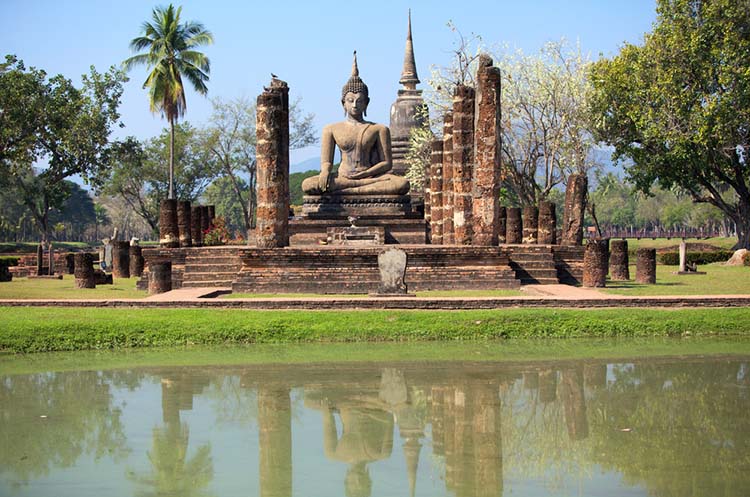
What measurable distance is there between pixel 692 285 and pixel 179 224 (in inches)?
499

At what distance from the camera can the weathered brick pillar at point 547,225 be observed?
28.1 meters

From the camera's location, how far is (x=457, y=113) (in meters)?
25.1

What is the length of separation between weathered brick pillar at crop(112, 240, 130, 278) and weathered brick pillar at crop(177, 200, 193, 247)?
8.99 ft

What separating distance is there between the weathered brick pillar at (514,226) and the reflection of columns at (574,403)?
16.8 metres

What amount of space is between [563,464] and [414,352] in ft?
19.6

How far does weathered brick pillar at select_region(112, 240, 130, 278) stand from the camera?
2881 cm

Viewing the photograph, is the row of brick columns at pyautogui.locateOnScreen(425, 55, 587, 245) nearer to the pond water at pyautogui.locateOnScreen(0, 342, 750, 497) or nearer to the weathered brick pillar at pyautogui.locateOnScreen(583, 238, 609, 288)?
the weathered brick pillar at pyautogui.locateOnScreen(583, 238, 609, 288)

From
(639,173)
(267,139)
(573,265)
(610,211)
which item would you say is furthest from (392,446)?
(610,211)

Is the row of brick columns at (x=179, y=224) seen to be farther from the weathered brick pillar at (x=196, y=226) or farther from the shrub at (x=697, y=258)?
the shrub at (x=697, y=258)

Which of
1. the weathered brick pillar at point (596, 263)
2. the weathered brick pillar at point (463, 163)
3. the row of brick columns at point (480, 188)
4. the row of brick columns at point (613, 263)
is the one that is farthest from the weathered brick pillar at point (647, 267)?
the weathered brick pillar at point (463, 163)

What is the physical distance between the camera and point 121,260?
2889 cm

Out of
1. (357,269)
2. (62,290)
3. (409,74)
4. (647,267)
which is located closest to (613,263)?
(647,267)

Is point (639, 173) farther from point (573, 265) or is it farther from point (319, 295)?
point (319, 295)

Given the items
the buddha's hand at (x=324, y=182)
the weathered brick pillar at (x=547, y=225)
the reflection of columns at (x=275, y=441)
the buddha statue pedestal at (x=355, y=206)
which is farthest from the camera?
the weathered brick pillar at (x=547, y=225)
